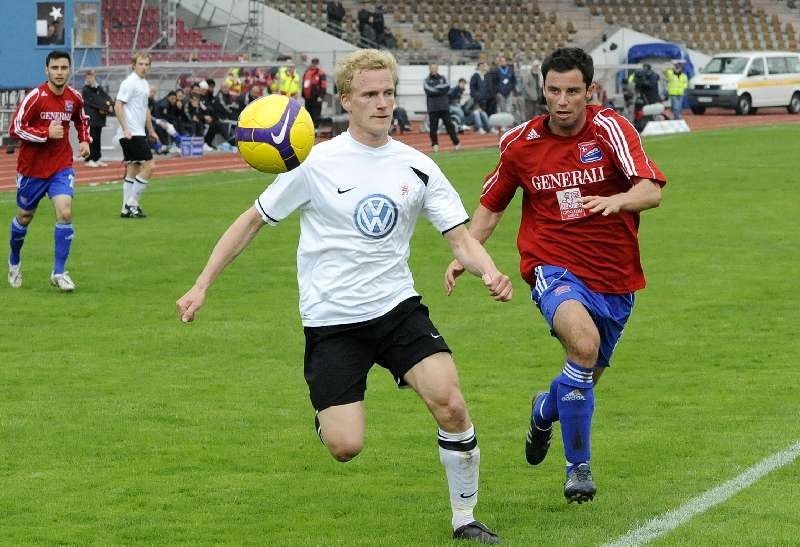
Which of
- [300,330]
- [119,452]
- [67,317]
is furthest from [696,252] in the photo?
[119,452]

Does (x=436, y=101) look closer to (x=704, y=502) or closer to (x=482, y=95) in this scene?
(x=482, y=95)

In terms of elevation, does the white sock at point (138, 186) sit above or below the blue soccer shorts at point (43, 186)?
below

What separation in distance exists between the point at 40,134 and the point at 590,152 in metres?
8.53

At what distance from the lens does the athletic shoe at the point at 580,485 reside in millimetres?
6840

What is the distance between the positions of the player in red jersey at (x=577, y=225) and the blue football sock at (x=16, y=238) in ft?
28.0

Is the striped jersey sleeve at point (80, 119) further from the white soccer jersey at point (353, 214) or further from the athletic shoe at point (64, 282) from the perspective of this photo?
the white soccer jersey at point (353, 214)

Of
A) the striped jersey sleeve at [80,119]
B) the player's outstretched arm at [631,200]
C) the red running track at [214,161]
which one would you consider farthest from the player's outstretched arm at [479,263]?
the red running track at [214,161]

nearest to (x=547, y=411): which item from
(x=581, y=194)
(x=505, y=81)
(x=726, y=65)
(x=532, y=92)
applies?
(x=581, y=194)

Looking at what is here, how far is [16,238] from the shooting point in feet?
49.4

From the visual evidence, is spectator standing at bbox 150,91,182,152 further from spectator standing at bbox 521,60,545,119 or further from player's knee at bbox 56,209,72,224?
player's knee at bbox 56,209,72,224

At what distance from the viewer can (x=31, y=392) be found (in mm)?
10305

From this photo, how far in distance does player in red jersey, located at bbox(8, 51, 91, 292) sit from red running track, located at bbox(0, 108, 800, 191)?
11.5 meters

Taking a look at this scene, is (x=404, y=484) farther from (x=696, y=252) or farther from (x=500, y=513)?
(x=696, y=252)

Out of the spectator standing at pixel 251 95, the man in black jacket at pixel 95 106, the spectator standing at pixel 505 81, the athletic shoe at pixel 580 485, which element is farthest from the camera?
the spectator standing at pixel 505 81
